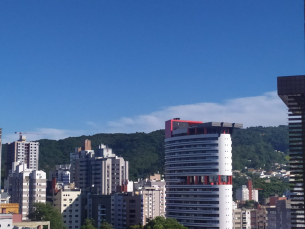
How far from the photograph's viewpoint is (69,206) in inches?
2581

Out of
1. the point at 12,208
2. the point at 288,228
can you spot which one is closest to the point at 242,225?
the point at 288,228

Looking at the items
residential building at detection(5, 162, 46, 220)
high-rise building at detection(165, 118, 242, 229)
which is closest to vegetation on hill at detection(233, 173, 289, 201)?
high-rise building at detection(165, 118, 242, 229)

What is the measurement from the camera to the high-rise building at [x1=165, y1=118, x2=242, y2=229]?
206ft

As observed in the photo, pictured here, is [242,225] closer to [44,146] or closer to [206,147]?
[206,147]

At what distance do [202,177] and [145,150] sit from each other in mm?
78945

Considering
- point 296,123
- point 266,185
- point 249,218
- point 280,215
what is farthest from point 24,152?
point 296,123

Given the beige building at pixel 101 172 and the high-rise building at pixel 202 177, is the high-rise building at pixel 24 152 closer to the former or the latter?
the beige building at pixel 101 172

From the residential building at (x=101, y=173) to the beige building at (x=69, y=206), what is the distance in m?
19.5

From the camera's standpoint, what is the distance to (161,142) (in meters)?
148

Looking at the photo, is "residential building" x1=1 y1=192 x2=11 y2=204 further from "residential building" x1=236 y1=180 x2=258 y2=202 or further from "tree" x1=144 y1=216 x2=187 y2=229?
"residential building" x1=236 y1=180 x2=258 y2=202

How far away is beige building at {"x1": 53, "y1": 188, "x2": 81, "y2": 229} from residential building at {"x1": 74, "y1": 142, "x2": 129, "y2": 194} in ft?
63.9

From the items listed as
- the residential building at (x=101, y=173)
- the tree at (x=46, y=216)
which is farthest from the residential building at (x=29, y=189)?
the residential building at (x=101, y=173)

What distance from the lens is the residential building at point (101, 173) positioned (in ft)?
286

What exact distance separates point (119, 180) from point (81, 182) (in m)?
8.34
